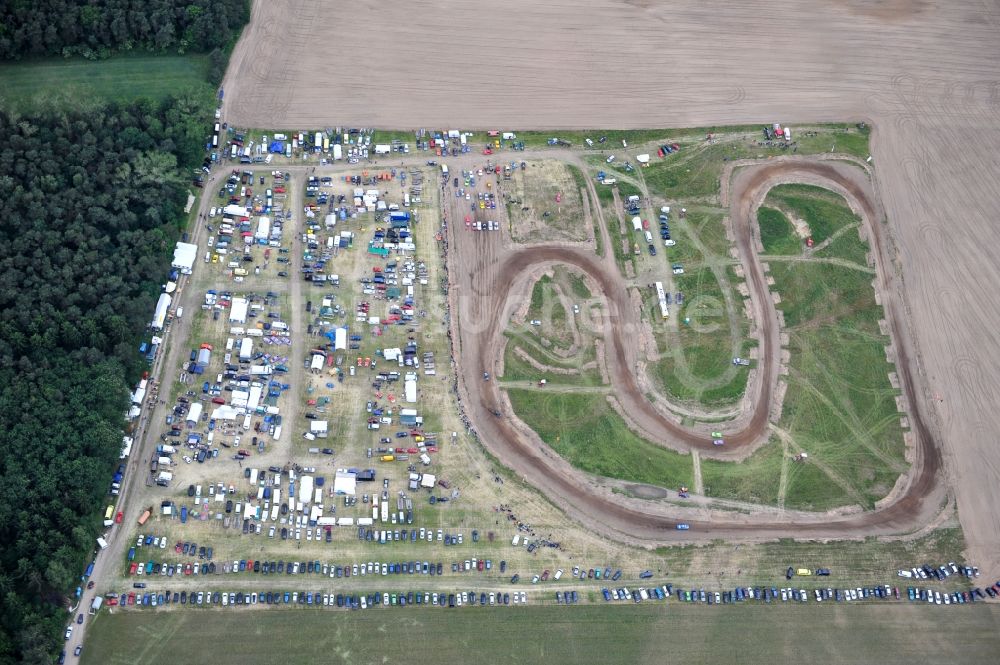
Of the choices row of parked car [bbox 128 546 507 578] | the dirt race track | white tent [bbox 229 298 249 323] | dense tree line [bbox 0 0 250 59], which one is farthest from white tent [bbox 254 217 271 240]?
row of parked car [bbox 128 546 507 578]

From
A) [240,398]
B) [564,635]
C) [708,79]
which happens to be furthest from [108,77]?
[564,635]

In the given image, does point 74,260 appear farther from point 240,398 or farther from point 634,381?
point 634,381

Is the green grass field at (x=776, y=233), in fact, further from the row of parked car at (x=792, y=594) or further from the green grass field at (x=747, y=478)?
the row of parked car at (x=792, y=594)

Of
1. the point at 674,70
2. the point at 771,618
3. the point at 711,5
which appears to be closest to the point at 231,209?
the point at 674,70

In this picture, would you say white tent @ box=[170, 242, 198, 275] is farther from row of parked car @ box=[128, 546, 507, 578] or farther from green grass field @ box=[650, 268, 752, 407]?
green grass field @ box=[650, 268, 752, 407]

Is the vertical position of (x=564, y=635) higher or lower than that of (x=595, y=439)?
lower

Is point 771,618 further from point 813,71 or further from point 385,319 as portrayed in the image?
point 813,71
